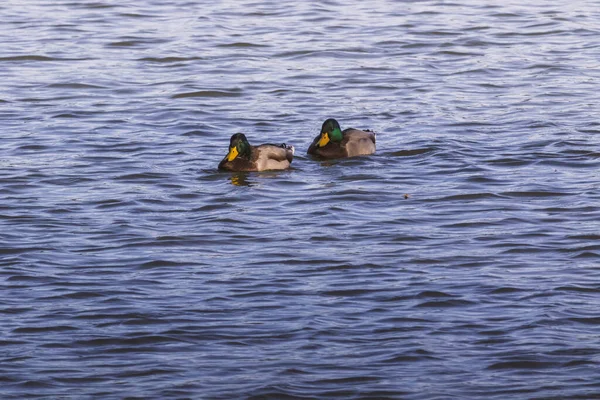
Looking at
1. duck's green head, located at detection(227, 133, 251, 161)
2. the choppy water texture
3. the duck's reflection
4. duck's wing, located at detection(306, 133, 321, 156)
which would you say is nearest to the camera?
the choppy water texture

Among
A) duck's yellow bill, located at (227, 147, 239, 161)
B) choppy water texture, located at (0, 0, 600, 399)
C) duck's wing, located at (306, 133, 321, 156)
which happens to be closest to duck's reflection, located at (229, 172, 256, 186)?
choppy water texture, located at (0, 0, 600, 399)

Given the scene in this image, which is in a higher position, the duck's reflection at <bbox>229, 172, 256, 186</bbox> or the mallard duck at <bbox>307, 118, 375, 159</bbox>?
the mallard duck at <bbox>307, 118, 375, 159</bbox>

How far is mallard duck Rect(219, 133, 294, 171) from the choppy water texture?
0.13m

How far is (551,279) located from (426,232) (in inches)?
66.6

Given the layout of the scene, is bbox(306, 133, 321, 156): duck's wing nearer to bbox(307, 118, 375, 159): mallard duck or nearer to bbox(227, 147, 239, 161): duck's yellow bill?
bbox(307, 118, 375, 159): mallard duck

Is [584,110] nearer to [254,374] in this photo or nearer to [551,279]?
[551,279]

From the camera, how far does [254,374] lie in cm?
823

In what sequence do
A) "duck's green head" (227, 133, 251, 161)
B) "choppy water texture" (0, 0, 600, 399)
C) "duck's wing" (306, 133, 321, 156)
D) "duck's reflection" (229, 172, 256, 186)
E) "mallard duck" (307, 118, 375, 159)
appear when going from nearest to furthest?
"choppy water texture" (0, 0, 600, 399), "duck's reflection" (229, 172, 256, 186), "duck's green head" (227, 133, 251, 161), "mallard duck" (307, 118, 375, 159), "duck's wing" (306, 133, 321, 156)

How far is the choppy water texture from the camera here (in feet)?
27.6

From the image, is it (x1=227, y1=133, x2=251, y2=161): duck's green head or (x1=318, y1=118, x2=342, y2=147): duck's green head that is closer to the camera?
(x1=227, y1=133, x2=251, y2=161): duck's green head

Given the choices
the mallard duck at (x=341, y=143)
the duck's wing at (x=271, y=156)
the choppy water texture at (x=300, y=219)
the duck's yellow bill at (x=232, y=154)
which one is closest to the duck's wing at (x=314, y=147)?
the mallard duck at (x=341, y=143)

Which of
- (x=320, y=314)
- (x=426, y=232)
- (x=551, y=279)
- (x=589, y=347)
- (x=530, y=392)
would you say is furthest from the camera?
(x=426, y=232)

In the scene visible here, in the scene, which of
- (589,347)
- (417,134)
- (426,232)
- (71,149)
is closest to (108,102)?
(71,149)

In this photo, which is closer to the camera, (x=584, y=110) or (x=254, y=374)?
(x=254, y=374)
